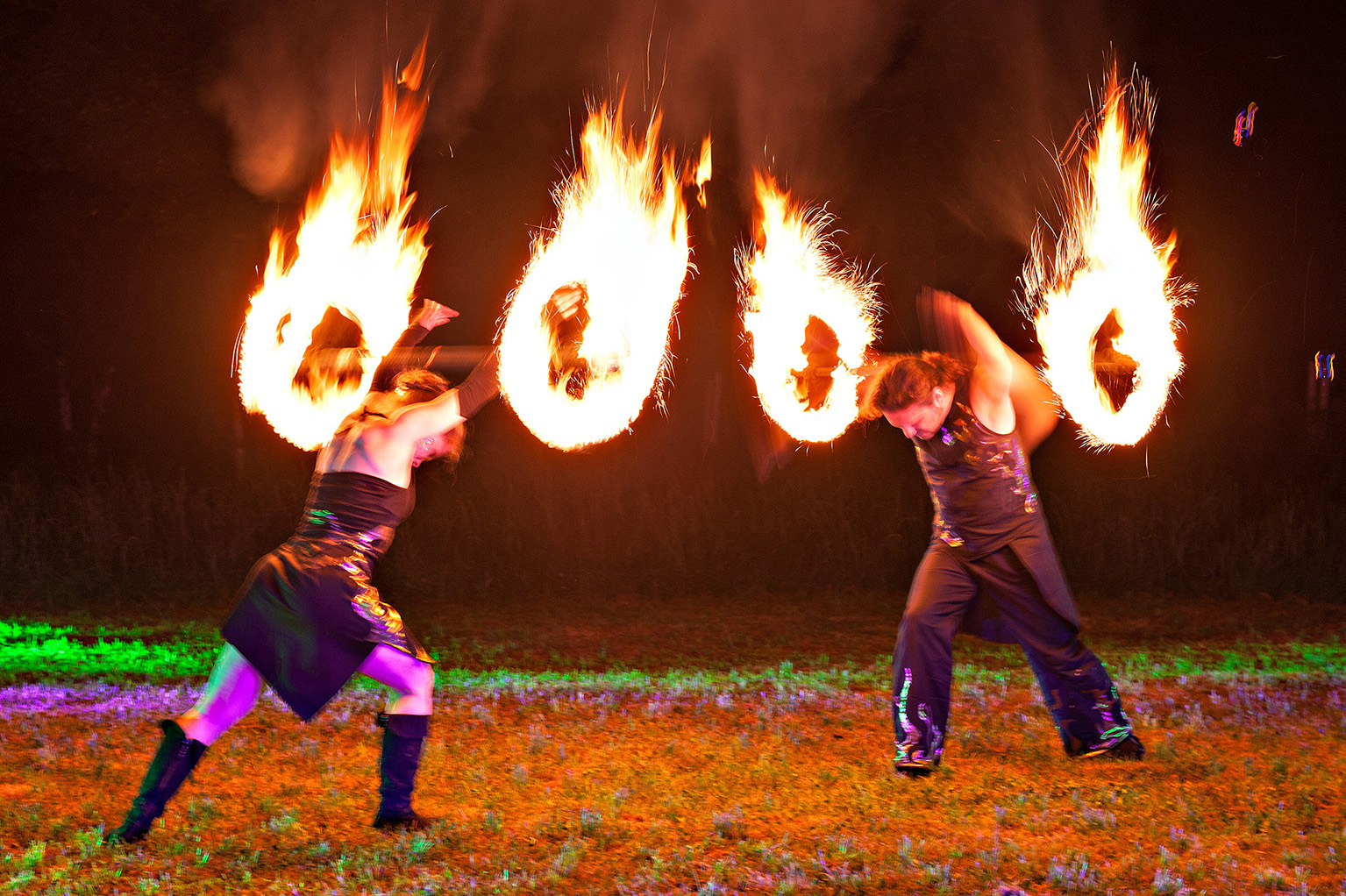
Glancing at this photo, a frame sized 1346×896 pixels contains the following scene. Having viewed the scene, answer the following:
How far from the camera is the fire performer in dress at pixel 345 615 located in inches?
180

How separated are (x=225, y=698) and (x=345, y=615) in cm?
52

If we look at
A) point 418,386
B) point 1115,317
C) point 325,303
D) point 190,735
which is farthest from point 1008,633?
point 325,303

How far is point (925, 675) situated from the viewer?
5.62 metres

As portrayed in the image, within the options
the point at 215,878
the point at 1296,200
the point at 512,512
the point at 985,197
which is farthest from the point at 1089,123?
the point at 215,878

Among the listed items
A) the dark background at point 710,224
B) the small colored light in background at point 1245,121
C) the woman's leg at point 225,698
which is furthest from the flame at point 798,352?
the small colored light in background at point 1245,121

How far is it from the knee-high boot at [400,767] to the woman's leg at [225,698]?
492 millimetres

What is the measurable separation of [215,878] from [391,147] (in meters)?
7.91

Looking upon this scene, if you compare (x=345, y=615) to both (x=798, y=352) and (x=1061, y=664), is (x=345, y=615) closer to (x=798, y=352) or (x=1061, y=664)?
(x=1061, y=664)

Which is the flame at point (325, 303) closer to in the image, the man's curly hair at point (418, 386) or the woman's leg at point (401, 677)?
the man's curly hair at point (418, 386)

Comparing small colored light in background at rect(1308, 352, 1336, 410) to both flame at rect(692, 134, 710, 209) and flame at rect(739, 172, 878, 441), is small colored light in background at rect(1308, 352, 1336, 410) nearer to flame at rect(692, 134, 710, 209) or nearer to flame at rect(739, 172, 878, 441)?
flame at rect(692, 134, 710, 209)

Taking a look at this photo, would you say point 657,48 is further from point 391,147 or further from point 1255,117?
point 1255,117

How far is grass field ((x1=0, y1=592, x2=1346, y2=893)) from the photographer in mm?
A: 4391

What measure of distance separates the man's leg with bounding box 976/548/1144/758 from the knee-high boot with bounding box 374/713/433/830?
2.60 m

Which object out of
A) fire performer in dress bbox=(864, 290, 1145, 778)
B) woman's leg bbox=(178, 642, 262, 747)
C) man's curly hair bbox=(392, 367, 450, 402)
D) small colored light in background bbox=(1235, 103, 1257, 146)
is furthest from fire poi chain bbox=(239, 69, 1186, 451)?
small colored light in background bbox=(1235, 103, 1257, 146)
